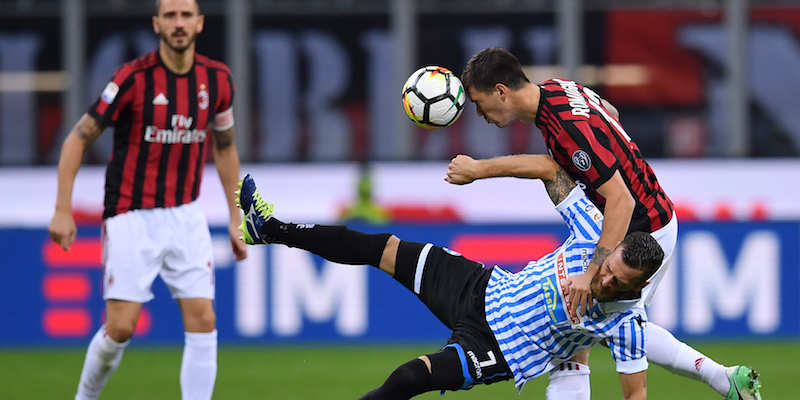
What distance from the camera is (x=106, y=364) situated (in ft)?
18.7

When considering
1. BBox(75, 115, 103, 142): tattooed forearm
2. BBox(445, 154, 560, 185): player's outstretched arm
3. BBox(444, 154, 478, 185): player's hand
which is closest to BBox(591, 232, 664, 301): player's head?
BBox(445, 154, 560, 185): player's outstretched arm

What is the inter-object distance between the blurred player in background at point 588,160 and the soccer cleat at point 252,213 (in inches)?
43.3

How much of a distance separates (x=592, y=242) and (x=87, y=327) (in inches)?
221

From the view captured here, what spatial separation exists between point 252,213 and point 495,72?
1302 mm

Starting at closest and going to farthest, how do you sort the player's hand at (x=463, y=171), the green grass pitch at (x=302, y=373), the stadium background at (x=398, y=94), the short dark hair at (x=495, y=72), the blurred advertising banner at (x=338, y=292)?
the player's hand at (x=463, y=171) → the short dark hair at (x=495, y=72) → the green grass pitch at (x=302, y=373) → the blurred advertising banner at (x=338, y=292) → the stadium background at (x=398, y=94)

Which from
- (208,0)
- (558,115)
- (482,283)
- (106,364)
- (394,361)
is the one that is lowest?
(394,361)

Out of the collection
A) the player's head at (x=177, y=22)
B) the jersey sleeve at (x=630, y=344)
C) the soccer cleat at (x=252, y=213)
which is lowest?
the jersey sleeve at (x=630, y=344)

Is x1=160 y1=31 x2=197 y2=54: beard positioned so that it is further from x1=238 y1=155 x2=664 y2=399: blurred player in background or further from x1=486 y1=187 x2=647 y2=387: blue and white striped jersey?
x1=486 y1=187 x2=647 y2=387: blue and white striped jersey

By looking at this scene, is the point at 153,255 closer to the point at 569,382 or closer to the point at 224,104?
the point at 224,104

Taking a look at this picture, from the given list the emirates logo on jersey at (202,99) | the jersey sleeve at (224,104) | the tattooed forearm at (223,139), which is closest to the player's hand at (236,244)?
the tattooed forearm at (223,139)

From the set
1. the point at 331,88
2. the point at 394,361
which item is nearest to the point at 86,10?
the point at 331,88

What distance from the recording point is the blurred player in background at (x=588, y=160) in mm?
4859

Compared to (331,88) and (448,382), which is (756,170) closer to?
(331,88)

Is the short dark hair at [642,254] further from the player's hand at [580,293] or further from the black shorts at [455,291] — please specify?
the black shorts at [455,291]
